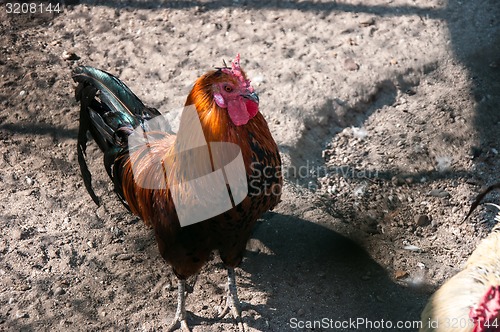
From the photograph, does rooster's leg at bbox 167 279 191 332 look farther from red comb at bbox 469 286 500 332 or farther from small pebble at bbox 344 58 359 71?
small pebble at bbox 344 58 359 71

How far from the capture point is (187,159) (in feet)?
12.3

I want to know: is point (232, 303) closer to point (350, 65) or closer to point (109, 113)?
point (109, 113)

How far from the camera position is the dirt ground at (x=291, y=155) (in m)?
4.45

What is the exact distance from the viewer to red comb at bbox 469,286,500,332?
3.08 m

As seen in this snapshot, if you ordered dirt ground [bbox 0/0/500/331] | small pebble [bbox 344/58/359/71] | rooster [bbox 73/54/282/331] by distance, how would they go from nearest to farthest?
rooster [bbox 73/54/282/331] < dirt ground [bbox 0/0/500/331] < small pebble [bbox 344/58/359/71]

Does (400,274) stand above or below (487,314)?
below

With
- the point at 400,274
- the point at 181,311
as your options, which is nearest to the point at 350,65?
the point at 400,274

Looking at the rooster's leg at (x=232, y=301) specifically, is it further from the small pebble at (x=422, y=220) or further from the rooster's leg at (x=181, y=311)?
the small pebble at (x=422, y=220)

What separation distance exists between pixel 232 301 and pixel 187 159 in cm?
116

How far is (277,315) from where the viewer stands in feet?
14.2

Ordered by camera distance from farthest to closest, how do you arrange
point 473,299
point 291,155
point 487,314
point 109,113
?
point 291,155, point 109,113, point 473,299, point 487,314

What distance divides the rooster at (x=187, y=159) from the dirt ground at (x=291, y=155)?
455mm

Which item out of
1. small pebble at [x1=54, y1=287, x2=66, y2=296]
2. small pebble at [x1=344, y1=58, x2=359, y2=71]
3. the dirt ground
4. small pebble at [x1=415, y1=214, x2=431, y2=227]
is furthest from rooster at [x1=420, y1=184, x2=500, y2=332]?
small pebble at [x1=344, y1=58, x2=359, y2=71]

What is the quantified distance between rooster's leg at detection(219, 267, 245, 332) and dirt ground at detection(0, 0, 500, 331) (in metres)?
0.08
